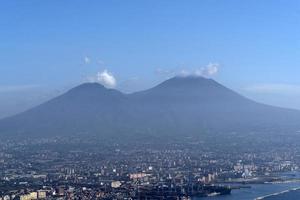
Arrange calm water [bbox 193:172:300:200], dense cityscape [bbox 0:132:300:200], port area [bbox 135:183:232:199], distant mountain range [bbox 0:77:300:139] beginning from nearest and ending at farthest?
calm water [bbox 193:172:300:200]
port area [bbox 135:183:232:199]
dense cityscape [bbox 0:132:300:200]
distant mountain range [bbox 0:77:300:139]

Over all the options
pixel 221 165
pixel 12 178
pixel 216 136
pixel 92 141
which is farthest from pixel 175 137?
pixel 12 178

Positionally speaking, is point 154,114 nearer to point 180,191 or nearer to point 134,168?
point 134,168

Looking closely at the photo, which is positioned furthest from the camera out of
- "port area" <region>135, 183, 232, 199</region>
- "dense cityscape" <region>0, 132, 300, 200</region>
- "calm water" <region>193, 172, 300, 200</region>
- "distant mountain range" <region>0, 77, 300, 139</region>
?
"distant mountain range" <region>0, 77, 300, 139</region>

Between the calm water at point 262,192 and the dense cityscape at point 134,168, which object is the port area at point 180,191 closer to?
the dense cityscape at point 134,168

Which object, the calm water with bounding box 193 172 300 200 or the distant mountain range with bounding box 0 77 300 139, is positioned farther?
the distant mountain range with bounding box 0 77 300 139

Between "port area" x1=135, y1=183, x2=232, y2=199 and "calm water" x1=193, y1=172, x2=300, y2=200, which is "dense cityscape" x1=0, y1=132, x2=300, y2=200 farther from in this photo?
"calm water" x1=193, y1=172, x2=300, y2=200

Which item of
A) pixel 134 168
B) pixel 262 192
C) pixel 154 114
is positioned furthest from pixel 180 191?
pixel 154 114

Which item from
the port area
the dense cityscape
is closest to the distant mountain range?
the dense cityscape

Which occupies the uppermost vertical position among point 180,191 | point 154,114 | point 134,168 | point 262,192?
point 154,114
